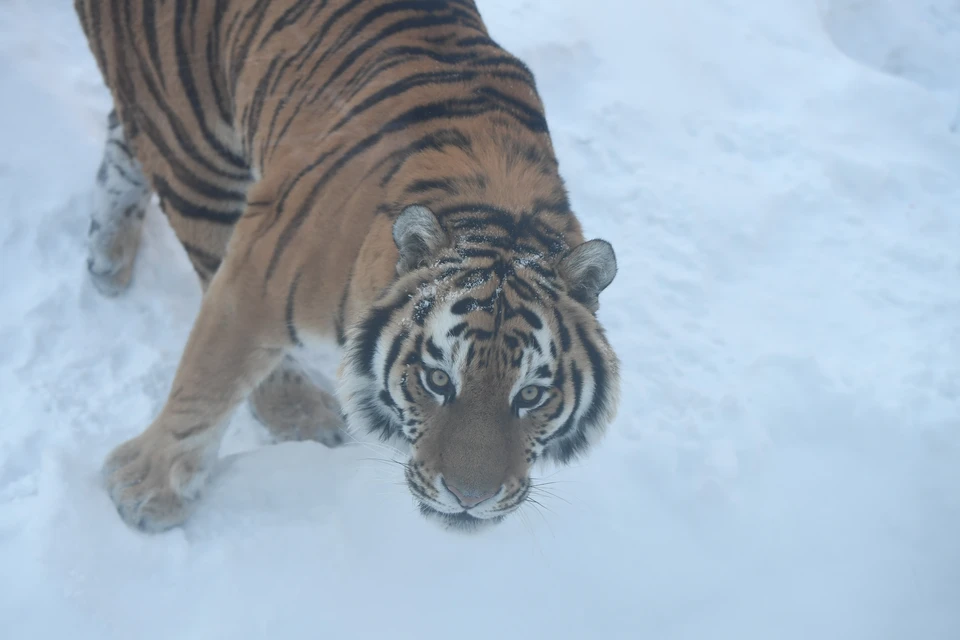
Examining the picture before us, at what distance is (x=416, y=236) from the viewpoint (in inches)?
54.9

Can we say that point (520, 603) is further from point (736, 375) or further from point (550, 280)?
point (736, 375)

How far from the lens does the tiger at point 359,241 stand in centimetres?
138

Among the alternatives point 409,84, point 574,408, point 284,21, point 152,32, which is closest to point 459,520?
point 574,408

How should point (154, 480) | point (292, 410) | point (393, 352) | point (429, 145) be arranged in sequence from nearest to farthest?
point (393, 352)
point (429, 145)
point (154, 480)
point (292, 410)

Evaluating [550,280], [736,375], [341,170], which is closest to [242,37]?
[341,170]

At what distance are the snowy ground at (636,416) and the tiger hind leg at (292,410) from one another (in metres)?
0.11

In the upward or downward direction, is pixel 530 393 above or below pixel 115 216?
above

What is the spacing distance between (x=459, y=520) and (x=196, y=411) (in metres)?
0.74

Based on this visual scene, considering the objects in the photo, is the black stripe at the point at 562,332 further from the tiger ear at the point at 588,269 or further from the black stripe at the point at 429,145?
the black stripe at the point at 429,145

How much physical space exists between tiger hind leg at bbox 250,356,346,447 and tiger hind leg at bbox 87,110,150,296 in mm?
594

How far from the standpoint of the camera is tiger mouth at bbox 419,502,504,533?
1513 mm

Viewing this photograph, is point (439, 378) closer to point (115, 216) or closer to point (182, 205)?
point (182, 205)

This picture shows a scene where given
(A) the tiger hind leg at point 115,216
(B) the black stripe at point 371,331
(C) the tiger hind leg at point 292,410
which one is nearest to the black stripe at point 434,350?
(B) the black stripe at point 371,331

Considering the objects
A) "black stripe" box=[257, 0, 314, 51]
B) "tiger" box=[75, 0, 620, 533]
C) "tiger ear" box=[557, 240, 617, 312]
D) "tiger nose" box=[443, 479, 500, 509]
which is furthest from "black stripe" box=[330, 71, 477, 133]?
"tiger nose" box=[443, 479, 500, 509]
